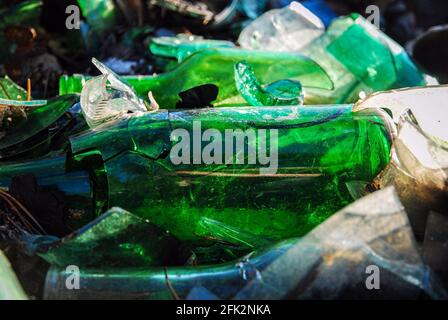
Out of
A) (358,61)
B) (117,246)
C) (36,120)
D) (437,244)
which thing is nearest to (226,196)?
(117,246)

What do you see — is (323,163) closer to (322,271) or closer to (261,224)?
(261,224)

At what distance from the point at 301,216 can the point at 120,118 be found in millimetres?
345

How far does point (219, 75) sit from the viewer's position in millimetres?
1421

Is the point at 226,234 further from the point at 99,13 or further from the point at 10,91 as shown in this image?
the point at 99,13

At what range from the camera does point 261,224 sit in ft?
3.16

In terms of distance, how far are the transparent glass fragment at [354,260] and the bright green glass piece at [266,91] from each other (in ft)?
1.89

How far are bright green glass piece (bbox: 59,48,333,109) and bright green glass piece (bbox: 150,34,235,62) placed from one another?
→ 176 millimetres

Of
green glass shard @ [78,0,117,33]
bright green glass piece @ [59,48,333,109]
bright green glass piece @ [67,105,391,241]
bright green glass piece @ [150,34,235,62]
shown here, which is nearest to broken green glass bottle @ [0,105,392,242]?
bright green glass piece @ [67,105,391,241]

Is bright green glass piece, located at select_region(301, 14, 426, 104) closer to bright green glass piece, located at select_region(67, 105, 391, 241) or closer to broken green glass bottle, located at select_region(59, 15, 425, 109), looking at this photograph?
broken green glass bottle, located at select_region(59, 15, 425, 109)

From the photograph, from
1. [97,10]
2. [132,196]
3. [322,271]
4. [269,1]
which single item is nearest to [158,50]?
[97,10]

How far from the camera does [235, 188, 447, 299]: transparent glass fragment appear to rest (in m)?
0.71

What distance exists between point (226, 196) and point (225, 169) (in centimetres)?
4

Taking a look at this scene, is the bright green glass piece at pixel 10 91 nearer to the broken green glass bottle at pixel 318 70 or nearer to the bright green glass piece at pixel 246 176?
the broken green glass bottle at pixel 318 70

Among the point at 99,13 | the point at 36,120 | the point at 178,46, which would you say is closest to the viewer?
the point at 36,120
